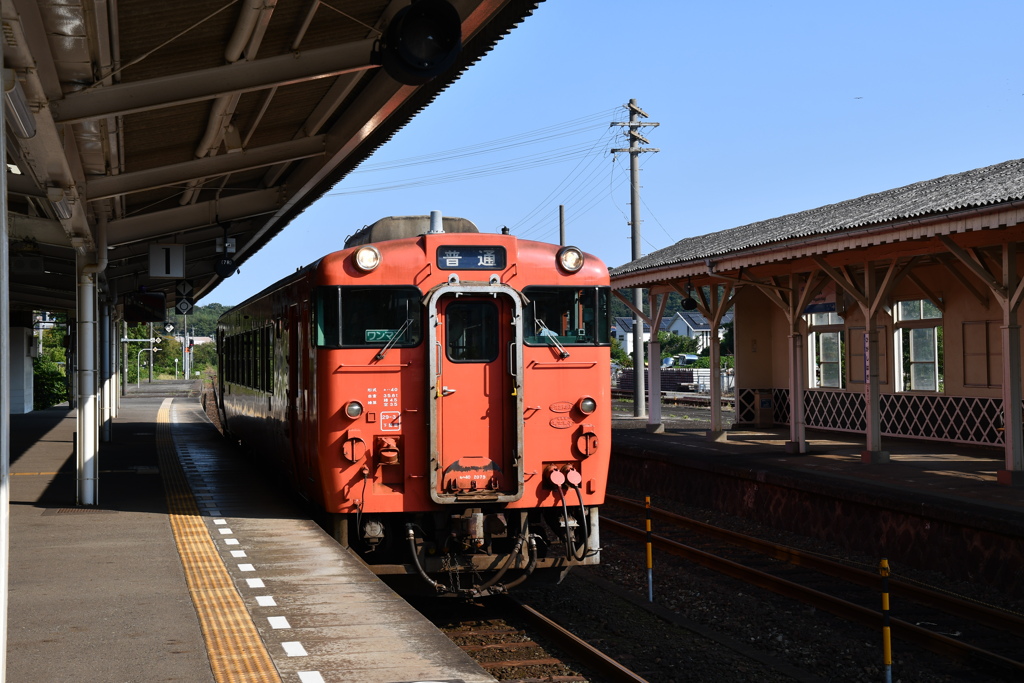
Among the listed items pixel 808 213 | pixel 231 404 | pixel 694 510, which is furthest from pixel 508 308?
pixel 808 213

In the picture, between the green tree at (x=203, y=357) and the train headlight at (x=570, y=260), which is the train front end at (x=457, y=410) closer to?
the train headlight at (x=570, y=260)

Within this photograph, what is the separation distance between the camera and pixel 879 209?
15383 mm

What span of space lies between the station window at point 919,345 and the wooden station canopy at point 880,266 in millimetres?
323

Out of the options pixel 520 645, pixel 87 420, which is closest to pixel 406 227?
pixel 520 645

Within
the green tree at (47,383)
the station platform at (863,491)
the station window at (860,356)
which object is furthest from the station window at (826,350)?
the green tree at (47,383)

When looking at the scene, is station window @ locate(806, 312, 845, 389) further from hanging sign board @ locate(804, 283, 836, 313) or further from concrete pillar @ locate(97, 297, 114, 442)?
concrete pillar @ locate(97, 297, 114, 442)

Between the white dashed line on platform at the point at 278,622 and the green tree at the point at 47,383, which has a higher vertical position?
the green tree at the point at 47,383

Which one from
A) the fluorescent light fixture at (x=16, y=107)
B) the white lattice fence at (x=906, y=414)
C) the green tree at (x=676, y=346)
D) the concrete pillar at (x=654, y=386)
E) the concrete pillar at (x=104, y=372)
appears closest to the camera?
the fluorescent light fixture at (x=16, y=107)

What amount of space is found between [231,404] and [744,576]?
10.0m

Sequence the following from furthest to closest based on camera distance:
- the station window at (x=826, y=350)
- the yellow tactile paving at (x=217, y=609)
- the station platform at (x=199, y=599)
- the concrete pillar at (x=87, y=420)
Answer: the station window at (x=826, y=350), the concrete pillar at (x=87, y=420), the station platform at (x=199, y=599), the yellow tactile paving at (x=217, y=609)

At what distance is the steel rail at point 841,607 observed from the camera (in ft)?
24.6

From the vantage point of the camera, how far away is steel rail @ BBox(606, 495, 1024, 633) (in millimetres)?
8453

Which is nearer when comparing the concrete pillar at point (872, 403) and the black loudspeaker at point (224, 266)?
the concrete pillar at point (872, 403)

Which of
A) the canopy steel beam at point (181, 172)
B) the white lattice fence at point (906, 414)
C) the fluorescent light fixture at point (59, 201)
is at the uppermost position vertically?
the canopy steel beam at point (181, 172)
